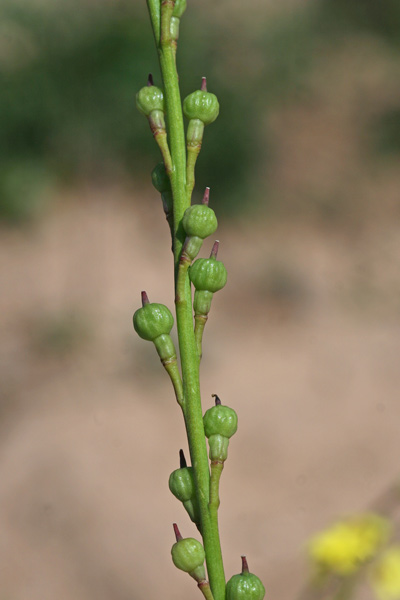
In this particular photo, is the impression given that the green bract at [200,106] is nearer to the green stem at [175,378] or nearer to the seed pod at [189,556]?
the green stem at [175,378]

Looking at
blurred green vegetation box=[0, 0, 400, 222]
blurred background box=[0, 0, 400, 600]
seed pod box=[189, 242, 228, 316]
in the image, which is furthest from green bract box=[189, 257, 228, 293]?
blurred green vegetation box=[0, 0, 400, 222]

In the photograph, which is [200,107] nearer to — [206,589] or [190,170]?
[190,170]

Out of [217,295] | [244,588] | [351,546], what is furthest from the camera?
[217,295]

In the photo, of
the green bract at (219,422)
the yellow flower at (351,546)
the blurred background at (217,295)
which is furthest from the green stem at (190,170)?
the blurred background at (217,295)

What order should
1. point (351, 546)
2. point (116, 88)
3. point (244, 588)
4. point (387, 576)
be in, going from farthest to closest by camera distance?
point (116, 88) < point (351, 546) < point (387, 576) < point (244, 588)

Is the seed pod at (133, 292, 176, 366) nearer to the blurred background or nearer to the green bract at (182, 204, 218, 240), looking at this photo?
the green bract at (182, 204, 218, 240)

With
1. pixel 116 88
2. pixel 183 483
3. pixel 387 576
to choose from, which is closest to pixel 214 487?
pixel 183 483
